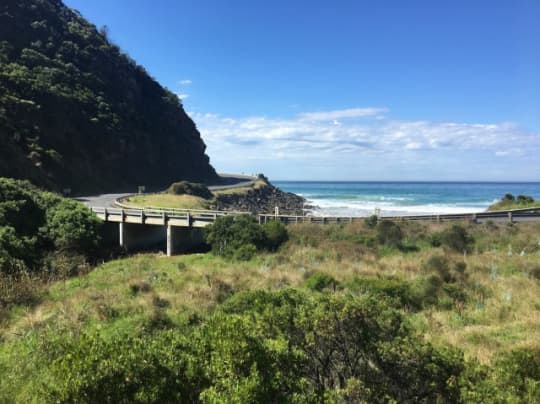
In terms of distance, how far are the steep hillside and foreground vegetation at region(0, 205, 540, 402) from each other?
35797 mm

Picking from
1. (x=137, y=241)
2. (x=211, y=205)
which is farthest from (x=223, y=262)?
(x=211, y=205)

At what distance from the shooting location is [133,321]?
8.37 m

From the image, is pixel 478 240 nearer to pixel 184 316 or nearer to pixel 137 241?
pixel 184 316

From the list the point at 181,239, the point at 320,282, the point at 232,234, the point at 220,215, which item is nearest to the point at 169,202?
the point at 181,239

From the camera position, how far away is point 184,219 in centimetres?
2492

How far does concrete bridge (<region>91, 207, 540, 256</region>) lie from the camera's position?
2428 centimetres

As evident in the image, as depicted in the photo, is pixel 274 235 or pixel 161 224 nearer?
pixel 274 235

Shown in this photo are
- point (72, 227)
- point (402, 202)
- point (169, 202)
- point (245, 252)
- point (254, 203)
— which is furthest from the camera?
point (402, 202)

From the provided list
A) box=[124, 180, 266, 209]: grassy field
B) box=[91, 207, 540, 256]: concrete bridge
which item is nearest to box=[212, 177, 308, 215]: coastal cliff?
box=[124, 180, 266, 209]: grassy field

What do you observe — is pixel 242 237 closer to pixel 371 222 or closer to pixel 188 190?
pixel 371 222

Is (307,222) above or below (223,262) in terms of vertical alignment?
above

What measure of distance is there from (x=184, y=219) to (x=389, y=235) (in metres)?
14.1

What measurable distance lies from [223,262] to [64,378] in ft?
47.5

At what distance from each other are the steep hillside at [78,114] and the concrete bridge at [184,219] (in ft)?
63.0
